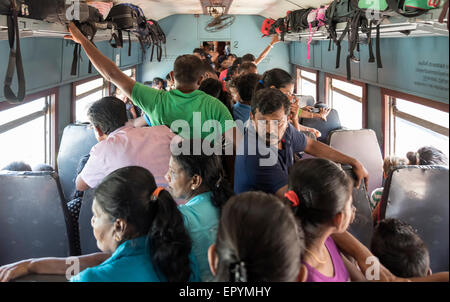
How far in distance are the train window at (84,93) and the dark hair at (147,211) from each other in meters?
2.90

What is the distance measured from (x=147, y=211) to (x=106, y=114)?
3.28ft

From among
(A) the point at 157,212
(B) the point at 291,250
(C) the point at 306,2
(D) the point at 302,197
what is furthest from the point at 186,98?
(C) the point at 306,2

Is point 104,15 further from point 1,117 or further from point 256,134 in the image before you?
point 256,134

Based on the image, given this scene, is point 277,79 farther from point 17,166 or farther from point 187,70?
point 17,166

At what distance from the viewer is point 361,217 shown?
4.79ft

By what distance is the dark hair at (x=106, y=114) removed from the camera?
79.8 inches

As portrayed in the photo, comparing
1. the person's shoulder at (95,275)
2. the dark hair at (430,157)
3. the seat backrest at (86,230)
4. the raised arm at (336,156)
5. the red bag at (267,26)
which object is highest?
the red bag at (267,26)

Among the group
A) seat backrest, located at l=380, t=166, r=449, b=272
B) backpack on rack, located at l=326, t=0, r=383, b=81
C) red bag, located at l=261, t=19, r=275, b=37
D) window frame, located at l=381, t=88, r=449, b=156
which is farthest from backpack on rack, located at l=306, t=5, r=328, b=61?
red bag, located at l=261, t=19, r=275, b=37

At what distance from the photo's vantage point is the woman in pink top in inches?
43.5

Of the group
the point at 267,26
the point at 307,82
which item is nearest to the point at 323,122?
the point at 307,82

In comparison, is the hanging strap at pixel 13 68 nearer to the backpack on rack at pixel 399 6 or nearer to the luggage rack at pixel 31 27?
the luggage rack at pixel 31 27

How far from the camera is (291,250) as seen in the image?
33.4 inches

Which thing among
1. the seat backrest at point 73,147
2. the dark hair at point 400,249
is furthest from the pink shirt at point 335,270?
the seat backrest at point 73,147

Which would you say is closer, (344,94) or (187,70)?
(187,70)
